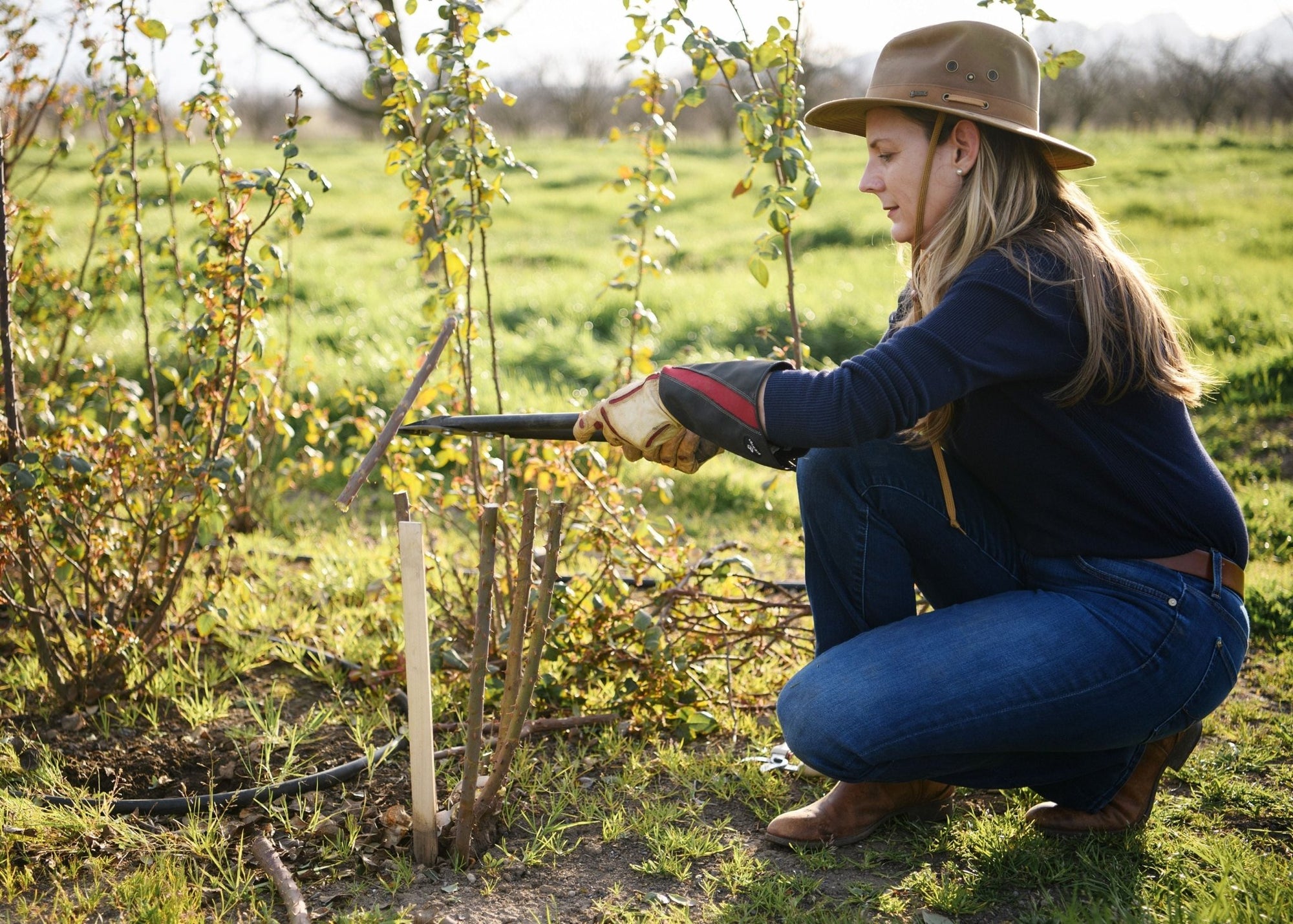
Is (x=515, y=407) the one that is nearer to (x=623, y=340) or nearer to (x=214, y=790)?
(x=623, y=340)

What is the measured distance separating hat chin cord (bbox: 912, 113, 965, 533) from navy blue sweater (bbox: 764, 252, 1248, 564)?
5 centimetres

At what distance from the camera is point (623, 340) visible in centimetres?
706

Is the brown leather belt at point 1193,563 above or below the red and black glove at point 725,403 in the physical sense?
below

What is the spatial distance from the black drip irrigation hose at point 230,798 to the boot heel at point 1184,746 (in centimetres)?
162

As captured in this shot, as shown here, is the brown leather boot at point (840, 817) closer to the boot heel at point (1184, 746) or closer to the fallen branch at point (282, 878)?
the boot heel at point (1184, 746)

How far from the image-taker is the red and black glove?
1863 mm

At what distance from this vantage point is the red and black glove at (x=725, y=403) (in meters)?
1.86

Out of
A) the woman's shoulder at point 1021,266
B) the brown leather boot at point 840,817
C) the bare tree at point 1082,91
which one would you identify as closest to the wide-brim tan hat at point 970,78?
the woman's shoulder at point 1021,266

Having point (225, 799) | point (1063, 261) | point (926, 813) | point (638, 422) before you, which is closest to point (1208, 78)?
point (1063, 261)

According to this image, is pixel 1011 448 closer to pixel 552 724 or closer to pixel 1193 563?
pixel 1193 563

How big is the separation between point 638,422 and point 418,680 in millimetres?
604

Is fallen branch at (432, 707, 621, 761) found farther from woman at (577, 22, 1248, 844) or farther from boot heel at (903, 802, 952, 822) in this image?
boot heel at (903, 802, 952, 822)

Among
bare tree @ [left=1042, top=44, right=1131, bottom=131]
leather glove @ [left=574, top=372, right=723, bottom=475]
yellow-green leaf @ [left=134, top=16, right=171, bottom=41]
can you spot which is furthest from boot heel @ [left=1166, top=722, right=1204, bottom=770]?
bare tree @ [left=1042, top=44, right=1131, bottom=131]

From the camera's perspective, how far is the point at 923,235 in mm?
2020
